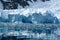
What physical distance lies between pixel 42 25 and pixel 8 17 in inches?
16.5

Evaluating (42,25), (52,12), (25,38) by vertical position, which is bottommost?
(25,38)

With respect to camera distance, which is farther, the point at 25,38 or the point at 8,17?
the point at 8,17

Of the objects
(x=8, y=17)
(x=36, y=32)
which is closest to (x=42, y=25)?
(x=36, y=32)

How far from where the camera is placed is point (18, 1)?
101 inches

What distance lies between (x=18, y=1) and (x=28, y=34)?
90 centimetres

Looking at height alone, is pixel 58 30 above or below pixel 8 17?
below

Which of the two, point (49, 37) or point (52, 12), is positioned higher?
point (52, 12)

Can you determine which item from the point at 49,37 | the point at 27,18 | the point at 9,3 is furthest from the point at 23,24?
the point at 9,3

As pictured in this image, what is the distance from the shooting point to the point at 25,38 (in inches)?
70.6

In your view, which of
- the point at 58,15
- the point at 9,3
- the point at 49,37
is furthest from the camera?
the point at 9,3

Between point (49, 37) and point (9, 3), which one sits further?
point (9, 3)

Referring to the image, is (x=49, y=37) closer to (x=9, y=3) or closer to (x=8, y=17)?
(x=8, y=17)

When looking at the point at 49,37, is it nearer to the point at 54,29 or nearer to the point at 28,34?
the point at 54,29

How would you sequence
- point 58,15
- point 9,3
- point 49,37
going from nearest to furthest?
1. point 49,37
2. point 58,15
3. point 9,3
